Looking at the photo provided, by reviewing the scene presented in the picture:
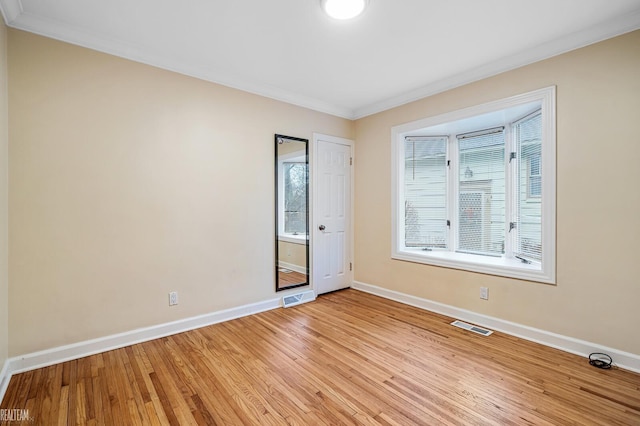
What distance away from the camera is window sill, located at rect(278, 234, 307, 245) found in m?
3.66

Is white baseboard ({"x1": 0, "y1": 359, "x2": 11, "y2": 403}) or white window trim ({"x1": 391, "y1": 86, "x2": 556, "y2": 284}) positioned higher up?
white window trim ({"x1": 391, "y1": 86, "x2": 556, "y2": 284})

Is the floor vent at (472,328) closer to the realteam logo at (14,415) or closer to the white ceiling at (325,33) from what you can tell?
the white ceiling at (325,33)

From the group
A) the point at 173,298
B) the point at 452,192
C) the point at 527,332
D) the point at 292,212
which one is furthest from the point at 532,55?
the point at 173,298

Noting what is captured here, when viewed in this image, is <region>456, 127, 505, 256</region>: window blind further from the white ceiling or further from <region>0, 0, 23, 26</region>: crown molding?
<region>0, 0, 23, 26</region>: crown molding

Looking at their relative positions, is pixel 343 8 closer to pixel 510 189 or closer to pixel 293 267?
pixel 510 189

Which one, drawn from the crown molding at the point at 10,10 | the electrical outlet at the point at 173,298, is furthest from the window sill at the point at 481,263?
the crown molding at the point at 10,10

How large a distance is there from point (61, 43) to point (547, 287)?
4.51 meters

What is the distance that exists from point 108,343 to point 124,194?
4.19ft

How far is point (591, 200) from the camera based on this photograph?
7.86 feet

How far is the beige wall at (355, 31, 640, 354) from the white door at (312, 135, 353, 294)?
1.83m

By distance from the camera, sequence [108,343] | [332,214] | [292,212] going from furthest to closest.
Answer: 1. [332,214]
2. [292,212]
3. [108,343]

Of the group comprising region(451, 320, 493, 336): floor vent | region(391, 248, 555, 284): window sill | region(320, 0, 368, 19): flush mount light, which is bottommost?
region(451, 320, 493, 336): floor vent

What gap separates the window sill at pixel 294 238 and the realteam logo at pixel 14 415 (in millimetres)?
2401

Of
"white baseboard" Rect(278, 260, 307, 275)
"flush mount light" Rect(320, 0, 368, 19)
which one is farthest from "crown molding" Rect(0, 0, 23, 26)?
"white baseboard" Rect(278, 260, 307, 275)
